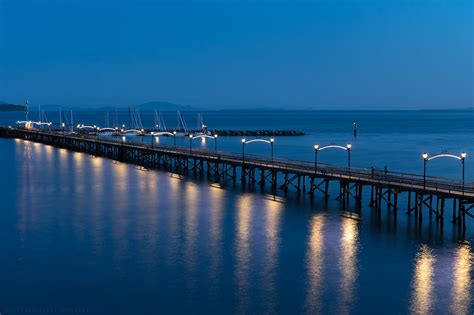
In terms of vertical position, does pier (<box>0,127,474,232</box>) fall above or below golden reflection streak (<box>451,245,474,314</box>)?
above

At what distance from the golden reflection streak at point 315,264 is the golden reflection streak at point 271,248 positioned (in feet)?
5.10

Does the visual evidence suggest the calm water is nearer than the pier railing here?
Yes

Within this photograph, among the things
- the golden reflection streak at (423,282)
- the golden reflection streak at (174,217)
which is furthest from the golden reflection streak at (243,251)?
the golden reflection streak at (423,282)

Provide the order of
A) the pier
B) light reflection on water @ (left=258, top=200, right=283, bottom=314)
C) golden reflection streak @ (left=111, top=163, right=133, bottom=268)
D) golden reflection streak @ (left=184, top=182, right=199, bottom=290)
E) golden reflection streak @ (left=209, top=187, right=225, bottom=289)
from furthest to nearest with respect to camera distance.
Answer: the pier
golden reflection streak @ (left=111, top=163, right=133, bottom=268)
golden reflection streak @ (left=184, top=182, right=199, bottom=290)
golden reflection streak @ (left=209, top=187, right=225, bottom=289)
light reflection on water @ (left=258, top=200, right=283, bottom=314)

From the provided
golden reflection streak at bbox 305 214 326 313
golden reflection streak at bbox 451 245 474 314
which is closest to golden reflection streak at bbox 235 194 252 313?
golden reflection streak at bbox 305 214 326 313

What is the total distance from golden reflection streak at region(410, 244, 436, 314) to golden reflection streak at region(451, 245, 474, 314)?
38.5 inches

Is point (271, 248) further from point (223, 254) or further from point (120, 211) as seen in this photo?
point (120, 211)

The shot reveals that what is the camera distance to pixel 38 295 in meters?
28.2

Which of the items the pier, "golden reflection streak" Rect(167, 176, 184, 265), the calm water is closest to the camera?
the calm water

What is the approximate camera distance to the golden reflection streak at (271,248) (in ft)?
91.4

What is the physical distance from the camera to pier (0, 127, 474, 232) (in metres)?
40.5

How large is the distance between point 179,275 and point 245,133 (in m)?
117

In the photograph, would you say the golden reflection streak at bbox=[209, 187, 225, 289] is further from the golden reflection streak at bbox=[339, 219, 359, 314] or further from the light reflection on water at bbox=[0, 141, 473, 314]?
the golden reflection streak at bbox=[339, 219, 359, 314]

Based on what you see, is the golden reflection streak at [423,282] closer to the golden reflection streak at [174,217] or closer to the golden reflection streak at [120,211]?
the golden reflection streak at [174,217]
